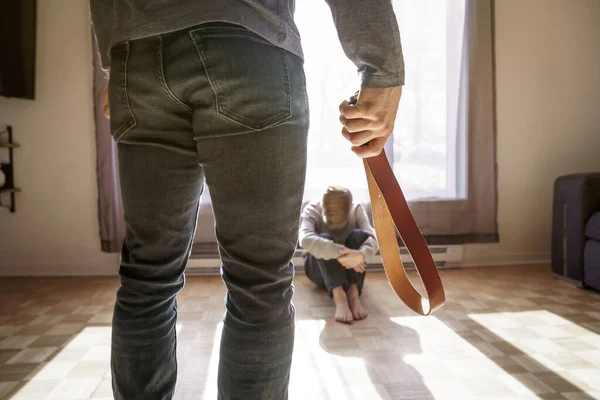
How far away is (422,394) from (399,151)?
162 centimetres

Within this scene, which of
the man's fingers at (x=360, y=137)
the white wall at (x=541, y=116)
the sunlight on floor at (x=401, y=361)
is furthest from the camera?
the white wall at (x=541, y=116)

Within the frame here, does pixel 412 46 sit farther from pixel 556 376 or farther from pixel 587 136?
pixel 556 376

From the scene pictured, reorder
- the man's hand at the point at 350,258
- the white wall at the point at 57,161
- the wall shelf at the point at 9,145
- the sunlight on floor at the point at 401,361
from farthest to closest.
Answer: the white wall at the point at 57,161
the wall shelf at the point at 9,145
the man's hand at the point at 350,258
the sunlight on floor at the point at 401,361

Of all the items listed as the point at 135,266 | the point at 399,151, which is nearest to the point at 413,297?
the point at 135,266

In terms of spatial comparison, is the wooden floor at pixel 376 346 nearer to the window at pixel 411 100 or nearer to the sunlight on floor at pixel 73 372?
the sunlight on floor at pixel 73 372

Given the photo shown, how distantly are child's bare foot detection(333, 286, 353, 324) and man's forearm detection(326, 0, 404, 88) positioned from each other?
1216mm

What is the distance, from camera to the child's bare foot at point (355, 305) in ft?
5.48

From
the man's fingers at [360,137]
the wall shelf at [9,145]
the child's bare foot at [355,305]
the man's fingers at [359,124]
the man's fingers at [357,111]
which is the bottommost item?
the child's bare foot at [355,305]

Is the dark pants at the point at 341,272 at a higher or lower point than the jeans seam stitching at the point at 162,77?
lower

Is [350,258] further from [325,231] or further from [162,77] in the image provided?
[162,77]

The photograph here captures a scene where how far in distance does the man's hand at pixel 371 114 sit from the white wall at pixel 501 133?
2293 mm

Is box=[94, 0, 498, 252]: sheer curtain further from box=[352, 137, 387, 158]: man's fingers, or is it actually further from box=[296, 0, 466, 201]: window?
box=[352, 137, 387, 158]: man's fingers

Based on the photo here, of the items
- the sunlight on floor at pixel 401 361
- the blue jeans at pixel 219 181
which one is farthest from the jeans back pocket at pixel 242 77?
the sunlight on floor at pixel 401 361

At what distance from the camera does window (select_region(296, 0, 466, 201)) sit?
8.04 feet
